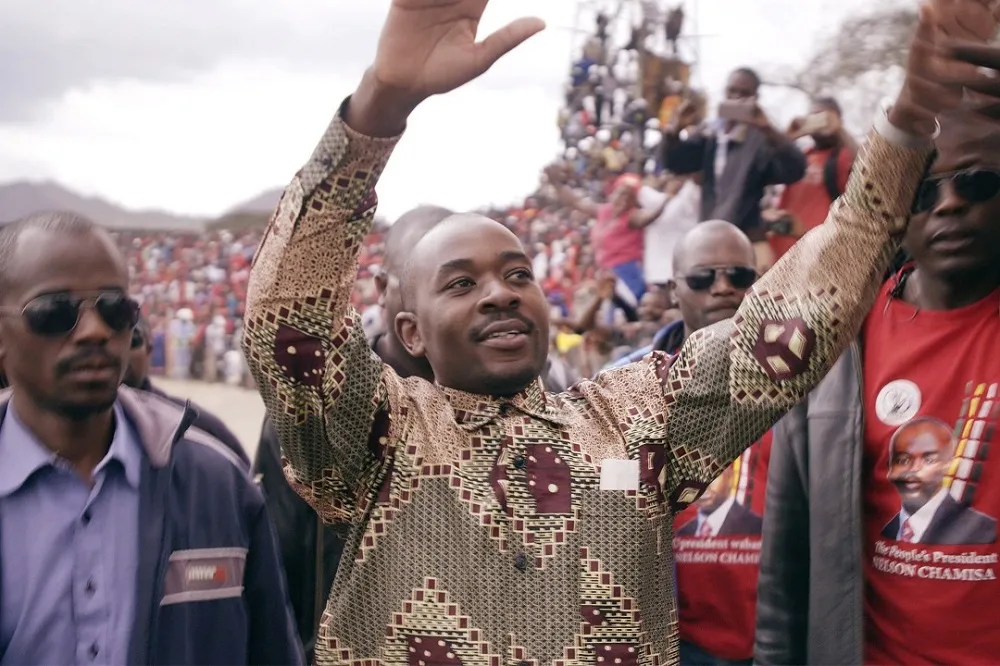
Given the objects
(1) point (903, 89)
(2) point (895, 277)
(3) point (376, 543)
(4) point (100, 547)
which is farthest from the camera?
(2) point (895, 277)

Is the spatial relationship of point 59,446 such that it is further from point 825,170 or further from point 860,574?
point 825,170

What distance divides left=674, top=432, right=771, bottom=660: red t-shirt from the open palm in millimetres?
1920

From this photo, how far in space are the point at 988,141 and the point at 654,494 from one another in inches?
48.9

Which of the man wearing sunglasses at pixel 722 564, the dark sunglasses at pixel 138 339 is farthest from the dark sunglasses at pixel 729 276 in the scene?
the dark sunglasses at pixel 138 339

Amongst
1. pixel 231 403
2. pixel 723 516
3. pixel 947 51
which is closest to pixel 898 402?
pixel 723 516

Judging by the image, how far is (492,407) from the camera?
2301 millimetres

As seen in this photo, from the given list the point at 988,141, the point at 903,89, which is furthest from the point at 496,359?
the point at 988,141

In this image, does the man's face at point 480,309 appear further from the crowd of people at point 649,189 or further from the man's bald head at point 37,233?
the crowd of people at point 649,189

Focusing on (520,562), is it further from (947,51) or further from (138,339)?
(138,339)

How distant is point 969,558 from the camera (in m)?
2.54

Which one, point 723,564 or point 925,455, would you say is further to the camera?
point 723,564

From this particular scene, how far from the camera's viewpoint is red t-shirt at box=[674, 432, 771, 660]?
3426mm

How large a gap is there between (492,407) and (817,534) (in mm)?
997

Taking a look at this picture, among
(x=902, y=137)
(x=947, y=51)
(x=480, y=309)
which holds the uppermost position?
(x=947, y=51)
